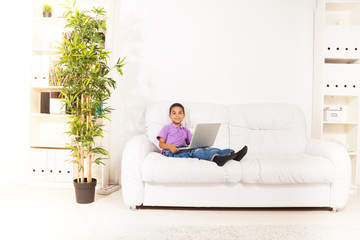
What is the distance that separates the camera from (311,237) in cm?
179

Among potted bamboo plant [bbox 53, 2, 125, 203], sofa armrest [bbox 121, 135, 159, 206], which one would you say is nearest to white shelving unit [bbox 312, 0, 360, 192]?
sofa armrest [bbox 121, 135, 159, 206]

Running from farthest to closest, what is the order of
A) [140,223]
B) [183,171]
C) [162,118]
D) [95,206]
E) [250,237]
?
[162,118]
[95,206]
[183,171]
[140,223]
[250,237]

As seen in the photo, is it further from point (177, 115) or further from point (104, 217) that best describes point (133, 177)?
point (177, 115)

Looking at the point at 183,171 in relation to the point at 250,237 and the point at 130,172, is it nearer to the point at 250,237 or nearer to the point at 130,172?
the point at 130,172

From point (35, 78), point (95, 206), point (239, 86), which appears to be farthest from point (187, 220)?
point (35, 78)

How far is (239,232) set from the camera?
1.86 m

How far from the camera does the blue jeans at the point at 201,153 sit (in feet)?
7.83

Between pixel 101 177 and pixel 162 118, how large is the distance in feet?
3.01

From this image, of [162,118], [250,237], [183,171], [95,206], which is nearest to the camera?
[250,237]

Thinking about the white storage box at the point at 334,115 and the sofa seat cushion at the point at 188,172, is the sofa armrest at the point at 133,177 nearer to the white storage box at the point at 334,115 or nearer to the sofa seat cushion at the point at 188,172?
the sofa seat cushion at the point at 188,172

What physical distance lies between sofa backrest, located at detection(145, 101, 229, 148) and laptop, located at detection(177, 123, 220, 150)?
0.40 meters

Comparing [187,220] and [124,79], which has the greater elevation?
[124,79]

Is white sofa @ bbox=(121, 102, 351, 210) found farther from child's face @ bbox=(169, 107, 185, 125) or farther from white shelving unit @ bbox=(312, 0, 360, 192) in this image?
white shelving unit @ bbox=(312, 0, 360, 192)

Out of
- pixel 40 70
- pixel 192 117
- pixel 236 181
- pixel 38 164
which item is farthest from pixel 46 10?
pixel 236 181
